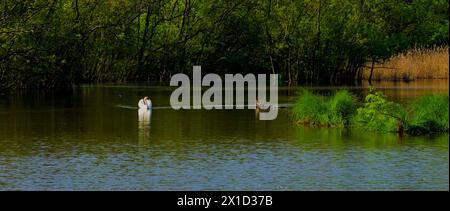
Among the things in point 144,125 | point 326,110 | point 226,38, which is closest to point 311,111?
point 326,110

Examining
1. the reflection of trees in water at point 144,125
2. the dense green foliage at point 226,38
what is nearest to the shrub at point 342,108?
the reflection of trees in water at point 144,125

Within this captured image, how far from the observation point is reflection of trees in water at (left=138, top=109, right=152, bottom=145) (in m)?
27.4

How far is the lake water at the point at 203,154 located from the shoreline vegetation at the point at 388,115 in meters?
0.53

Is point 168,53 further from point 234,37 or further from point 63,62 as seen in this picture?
point 63,62

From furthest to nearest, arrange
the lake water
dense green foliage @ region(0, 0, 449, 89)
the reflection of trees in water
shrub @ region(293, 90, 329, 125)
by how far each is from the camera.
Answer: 1. dense green foliage @ region(0, 0, 449, 89)
2. shrub @ region(293, 90, 329, 125)
3. the reflection of trees in water
4. the lake water

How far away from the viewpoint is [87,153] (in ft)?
79.4

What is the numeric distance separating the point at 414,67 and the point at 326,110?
3502 cm

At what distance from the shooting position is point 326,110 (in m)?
31.6

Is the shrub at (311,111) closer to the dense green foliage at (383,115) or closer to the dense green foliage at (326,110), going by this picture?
the dense green foliage at (326,110)

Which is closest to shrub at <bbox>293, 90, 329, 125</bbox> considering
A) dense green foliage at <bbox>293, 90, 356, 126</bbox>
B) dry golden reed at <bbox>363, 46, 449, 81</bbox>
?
dense green foliage at <bbox>293, 90, 356, 126</bbox>

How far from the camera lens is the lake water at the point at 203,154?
19.7 metres

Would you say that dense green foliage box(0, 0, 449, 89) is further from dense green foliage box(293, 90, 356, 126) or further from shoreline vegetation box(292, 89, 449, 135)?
shoreline vegetation box(292, 89, 449, 135)

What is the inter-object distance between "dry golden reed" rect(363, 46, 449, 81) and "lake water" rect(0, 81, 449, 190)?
2930 cm
